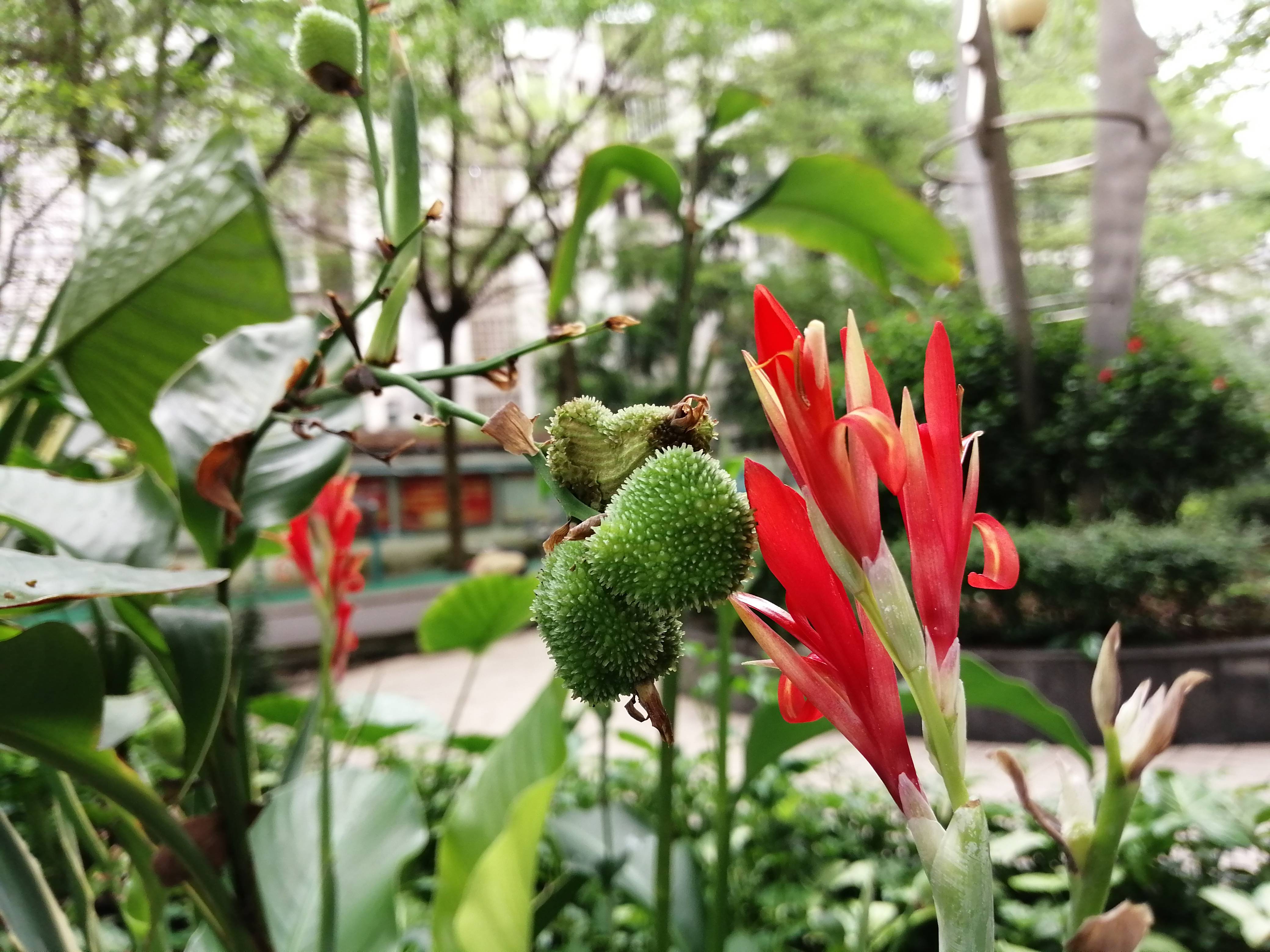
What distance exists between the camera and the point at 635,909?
982mm

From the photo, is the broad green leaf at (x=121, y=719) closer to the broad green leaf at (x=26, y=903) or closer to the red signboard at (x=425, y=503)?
the broad green leaf at (x=26, y=903)

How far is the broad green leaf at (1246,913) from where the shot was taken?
0.63 m

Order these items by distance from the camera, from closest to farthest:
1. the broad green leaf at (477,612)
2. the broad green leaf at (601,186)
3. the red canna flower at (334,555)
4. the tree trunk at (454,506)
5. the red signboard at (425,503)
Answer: the broad green leaf at (601,186) < the red canna flower at (334,555) < the broad green leaf at (477,612) < the tree trunk at (454,506) < the red signboard at (425,503)

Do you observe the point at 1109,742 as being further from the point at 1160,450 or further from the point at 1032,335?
the point at 1160,450

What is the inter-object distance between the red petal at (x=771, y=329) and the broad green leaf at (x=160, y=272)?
0.51 metres

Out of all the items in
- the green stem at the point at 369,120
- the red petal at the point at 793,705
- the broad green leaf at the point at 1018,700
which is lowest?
the broad green leaf at the point at 1018,700

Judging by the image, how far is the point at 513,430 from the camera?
0.21 metres

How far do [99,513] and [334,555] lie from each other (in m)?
0.28

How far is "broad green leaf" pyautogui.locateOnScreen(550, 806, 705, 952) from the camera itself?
0.73 meters

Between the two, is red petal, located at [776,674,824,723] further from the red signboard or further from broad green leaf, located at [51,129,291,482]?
the red signboard

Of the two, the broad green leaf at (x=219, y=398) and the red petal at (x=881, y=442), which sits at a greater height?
the broad green leaf at (x=219, y=398)

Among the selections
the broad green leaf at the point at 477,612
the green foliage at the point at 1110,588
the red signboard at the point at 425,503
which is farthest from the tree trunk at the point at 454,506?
the broad green leaf at the point at 477,612

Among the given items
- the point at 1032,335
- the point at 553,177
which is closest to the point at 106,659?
the point at 1032,335

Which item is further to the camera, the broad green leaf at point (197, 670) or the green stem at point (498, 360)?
the broad green leaf at point (197, 670)
